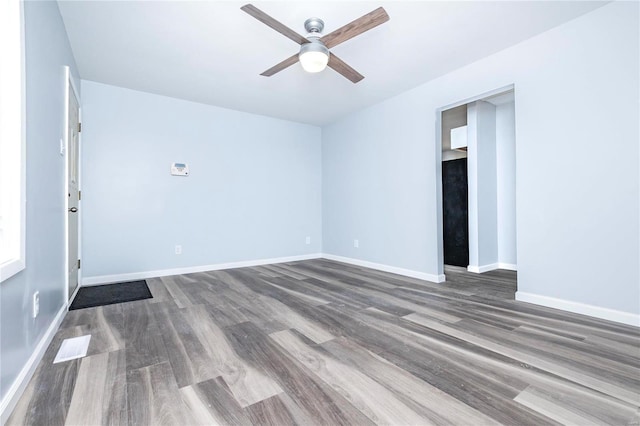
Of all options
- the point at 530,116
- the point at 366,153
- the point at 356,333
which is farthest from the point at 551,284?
the point at 366,153

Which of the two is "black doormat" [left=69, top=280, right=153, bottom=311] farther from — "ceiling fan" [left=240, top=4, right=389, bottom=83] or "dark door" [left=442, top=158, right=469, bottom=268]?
"dark door" [left=442, top=158, right=469, bottom=268]

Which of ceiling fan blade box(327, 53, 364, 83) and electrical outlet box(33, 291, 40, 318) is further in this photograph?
ceiling fan blade box(327, 53, 364, 83)

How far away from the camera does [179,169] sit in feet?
13.6

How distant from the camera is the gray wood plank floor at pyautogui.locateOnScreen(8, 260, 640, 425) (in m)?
1.24

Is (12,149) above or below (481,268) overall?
above

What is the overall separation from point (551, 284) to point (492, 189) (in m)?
2.30

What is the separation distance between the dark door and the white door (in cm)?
484

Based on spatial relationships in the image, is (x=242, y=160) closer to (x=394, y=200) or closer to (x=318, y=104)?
(x=318, y=104)

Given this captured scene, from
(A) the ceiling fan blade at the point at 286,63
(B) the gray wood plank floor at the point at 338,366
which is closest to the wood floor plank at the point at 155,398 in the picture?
(B) the gray wood plank floor at the point at 338,366

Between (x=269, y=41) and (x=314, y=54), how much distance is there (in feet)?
2.27

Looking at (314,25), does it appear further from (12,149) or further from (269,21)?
(12,149)

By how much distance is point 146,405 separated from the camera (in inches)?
51.1

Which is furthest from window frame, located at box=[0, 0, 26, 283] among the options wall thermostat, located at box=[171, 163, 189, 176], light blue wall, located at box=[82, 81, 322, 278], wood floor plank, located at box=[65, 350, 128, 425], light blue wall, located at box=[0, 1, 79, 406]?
wall thermostat, located at box=[171, 163, 189, 176]

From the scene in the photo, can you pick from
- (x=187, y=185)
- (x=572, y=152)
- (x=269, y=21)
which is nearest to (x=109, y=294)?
(x=187, y=185)
